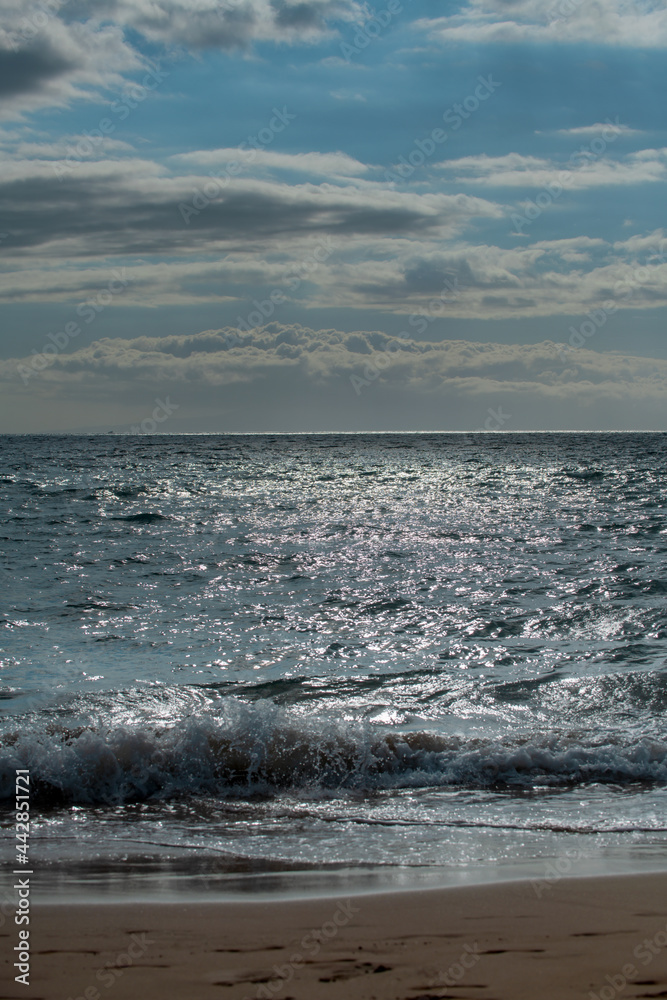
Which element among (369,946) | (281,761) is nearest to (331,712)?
(281,761)

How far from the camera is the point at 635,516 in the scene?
86.2 ft

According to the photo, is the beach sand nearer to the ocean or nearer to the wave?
the ocean

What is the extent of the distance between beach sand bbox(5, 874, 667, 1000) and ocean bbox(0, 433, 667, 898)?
39 centimetres

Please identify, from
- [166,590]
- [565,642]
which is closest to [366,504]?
[166,590]

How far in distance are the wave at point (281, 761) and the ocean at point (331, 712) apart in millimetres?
25

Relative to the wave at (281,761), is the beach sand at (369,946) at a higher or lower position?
higher

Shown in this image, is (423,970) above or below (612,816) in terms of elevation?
above

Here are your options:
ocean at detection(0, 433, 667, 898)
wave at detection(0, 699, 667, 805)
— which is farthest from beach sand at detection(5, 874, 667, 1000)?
wave at detection(0, 699, 667, 805)

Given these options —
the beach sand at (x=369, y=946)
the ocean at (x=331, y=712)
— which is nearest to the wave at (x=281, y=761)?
the ocean at (x=331, y=712)

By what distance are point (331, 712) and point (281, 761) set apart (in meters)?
1.31

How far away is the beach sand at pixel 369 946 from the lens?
3.37 metres

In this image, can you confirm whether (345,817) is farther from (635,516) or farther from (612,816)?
(635,516)

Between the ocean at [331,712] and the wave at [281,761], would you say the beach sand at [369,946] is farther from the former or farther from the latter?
the wave at [281,761]

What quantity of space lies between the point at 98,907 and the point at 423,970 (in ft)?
6.36
